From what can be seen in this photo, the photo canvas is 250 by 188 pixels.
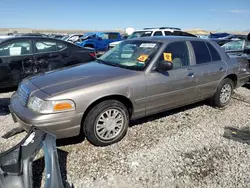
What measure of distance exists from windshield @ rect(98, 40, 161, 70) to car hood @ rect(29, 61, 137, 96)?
0.20m

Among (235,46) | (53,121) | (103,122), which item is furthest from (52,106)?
(235,46)

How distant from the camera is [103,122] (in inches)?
124

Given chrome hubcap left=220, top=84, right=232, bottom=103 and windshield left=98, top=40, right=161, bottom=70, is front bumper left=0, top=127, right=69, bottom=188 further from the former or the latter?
chrome hubcap left=220, top=84, right=232, bottom=103

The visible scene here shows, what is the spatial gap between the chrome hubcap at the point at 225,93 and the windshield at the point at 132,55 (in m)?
2.04

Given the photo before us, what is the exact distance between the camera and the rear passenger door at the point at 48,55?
5797 millimetres

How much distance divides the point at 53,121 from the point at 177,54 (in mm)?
2393

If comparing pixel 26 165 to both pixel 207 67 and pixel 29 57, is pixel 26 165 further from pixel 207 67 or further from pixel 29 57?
pixel 29 57

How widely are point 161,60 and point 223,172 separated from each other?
184cm

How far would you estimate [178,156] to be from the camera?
3.04 m

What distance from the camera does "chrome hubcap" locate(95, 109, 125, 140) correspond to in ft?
10.3

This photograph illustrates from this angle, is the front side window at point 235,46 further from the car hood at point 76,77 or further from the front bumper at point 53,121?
the front bumper at point 53,121

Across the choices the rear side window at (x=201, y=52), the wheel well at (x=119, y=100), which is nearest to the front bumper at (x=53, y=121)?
the wheel well at (x=119, y=100)

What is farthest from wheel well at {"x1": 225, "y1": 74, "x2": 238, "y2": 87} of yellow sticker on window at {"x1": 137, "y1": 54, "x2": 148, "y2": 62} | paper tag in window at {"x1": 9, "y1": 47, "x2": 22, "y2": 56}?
paper tag in window at {"x1": 9, "y1": 47, "x2": 22, "y2": 56}

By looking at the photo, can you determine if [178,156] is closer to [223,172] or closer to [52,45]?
[223,172]
